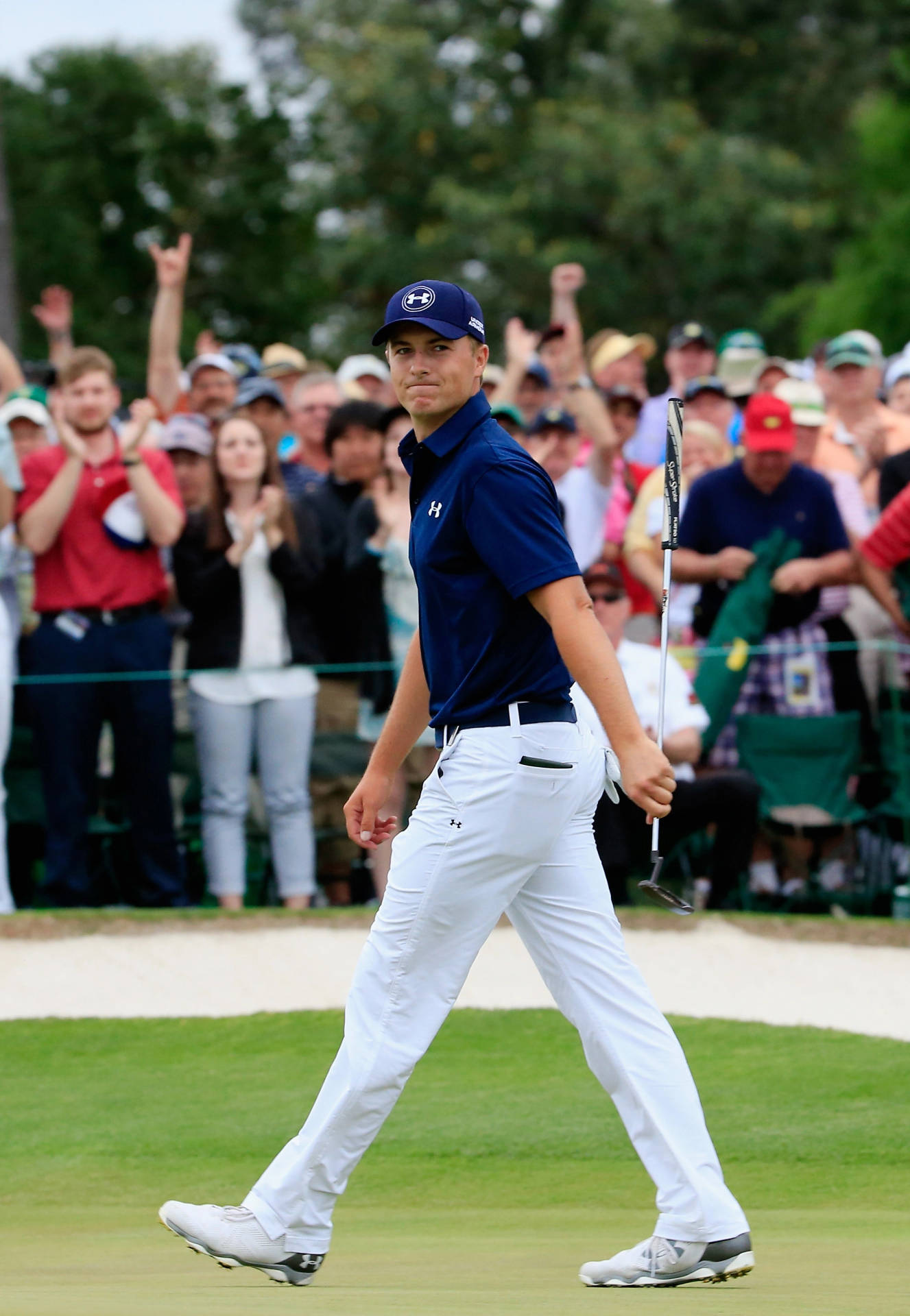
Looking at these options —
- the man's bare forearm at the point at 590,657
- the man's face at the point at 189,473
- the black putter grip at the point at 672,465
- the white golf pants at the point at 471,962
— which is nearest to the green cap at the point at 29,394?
the man's face at the point at 189,473

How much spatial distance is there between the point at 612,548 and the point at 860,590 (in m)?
Result: 1.36

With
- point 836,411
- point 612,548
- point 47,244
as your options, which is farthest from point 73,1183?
point 47,244

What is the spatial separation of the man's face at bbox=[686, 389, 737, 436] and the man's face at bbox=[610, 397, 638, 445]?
0.33 metres

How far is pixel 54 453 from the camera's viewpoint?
33.9 feet

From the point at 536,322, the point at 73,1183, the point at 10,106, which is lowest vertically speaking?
the point at 73,1183

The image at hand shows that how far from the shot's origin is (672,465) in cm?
528

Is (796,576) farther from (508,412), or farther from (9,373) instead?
(9,373)

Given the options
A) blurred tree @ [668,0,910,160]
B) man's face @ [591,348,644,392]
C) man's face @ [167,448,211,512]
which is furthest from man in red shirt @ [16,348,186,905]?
blurred tree @ [668,0,910,160]

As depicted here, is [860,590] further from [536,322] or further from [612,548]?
[536,322]

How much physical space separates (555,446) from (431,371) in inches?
261

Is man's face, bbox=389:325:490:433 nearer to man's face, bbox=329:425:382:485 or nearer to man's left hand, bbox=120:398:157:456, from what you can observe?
man's left hand, bbox=120:398:157:456

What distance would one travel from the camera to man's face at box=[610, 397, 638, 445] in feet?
41.1

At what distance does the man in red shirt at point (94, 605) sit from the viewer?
33.2 ft

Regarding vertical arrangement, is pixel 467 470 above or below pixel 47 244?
below
